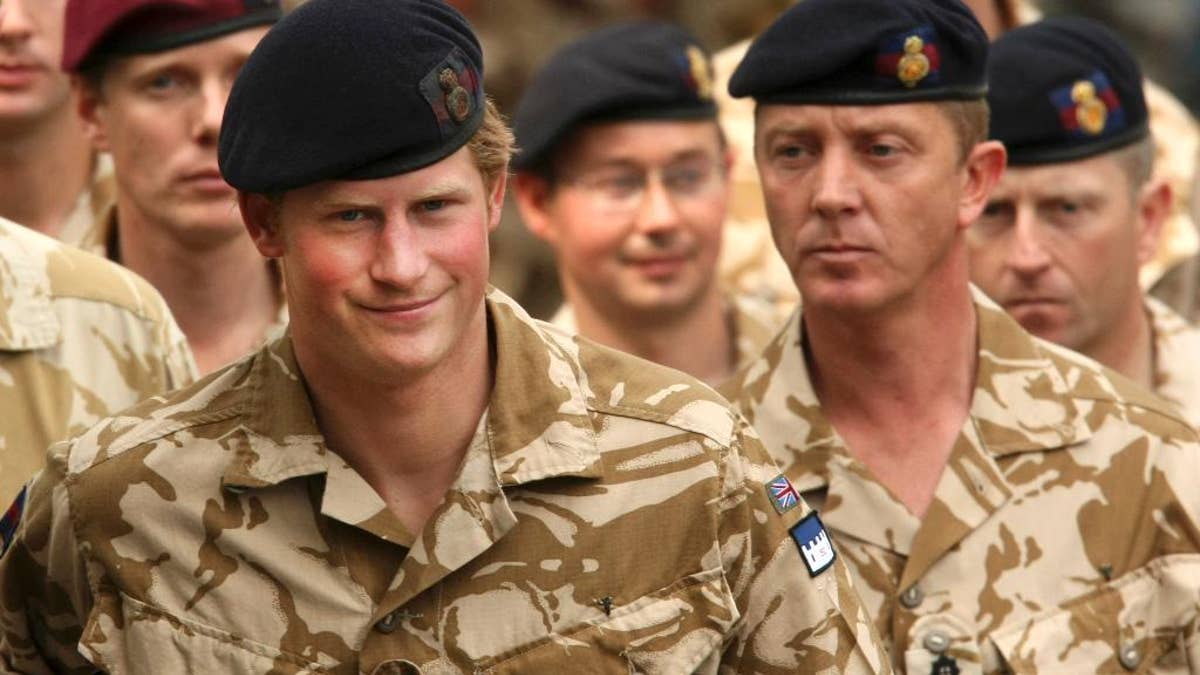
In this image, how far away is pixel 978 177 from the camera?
6043 mm

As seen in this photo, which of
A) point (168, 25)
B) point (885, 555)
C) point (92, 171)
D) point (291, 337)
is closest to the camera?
point (291, 337)

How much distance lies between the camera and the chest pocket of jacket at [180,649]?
4.84 metres

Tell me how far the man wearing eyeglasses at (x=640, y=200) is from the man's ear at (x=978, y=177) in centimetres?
167

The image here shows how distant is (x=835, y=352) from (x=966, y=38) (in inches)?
27.9

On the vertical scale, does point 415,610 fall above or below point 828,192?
below

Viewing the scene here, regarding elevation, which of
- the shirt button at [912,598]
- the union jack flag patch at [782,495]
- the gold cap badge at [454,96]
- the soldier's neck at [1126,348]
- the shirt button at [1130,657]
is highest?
the gold cap badge at [454,96]

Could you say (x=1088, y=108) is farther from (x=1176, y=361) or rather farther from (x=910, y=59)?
(x=910, y=59)

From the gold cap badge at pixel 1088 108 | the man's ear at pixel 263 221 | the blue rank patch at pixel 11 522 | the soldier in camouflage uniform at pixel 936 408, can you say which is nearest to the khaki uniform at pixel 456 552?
the blue rank patch at pixel 11 522

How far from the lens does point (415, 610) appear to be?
484 cm

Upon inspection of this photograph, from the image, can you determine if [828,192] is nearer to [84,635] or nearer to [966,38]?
[966,38]

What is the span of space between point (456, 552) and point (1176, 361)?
9.66ft

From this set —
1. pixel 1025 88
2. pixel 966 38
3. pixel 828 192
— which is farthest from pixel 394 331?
pixel 1025 88

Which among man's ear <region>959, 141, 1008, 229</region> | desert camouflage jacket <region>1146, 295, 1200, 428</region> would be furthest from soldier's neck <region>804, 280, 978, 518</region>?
desert camouflage jacket <region>1146, 295, 1200, 428</region>

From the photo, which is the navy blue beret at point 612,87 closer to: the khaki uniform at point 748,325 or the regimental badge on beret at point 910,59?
the khaki uniform at point 748,325
